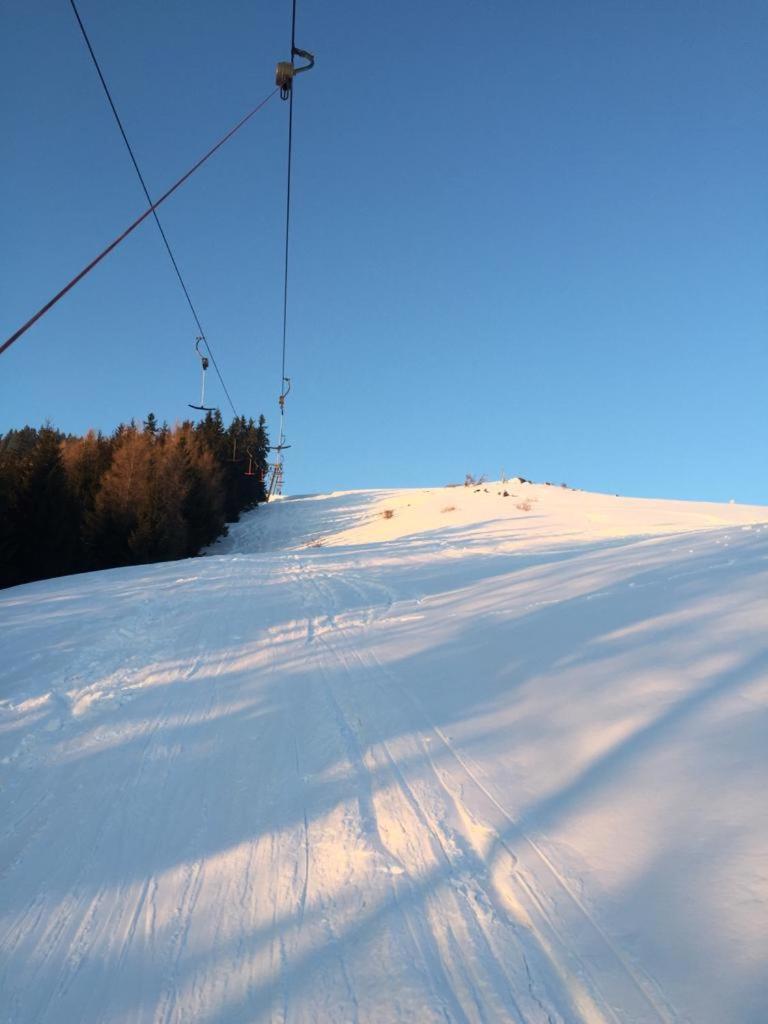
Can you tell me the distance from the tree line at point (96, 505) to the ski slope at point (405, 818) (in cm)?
1375

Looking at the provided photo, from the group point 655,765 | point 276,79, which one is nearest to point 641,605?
point 655,765

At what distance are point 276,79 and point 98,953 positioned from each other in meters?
8.14

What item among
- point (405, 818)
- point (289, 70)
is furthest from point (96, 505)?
point (405, 818)

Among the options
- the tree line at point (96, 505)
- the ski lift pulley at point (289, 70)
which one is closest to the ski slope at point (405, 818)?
the ski lift pulley at point (289, 70)

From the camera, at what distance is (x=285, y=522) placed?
38.2 m

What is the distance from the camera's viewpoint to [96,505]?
22281 mm

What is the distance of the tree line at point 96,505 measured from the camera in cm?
1947

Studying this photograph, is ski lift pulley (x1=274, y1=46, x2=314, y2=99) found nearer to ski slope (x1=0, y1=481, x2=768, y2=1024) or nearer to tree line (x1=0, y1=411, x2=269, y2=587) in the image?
ski slope (x1=0, y1=481, x2=768, y2=1024)

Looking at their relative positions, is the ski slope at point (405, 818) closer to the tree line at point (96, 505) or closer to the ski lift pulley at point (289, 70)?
the ski lift pulley at point (289, 70)

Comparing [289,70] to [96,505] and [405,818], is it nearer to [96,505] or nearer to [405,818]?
[405,818]

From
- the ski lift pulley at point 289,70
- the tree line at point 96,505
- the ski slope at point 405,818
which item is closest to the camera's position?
the ski slope at point 405,818

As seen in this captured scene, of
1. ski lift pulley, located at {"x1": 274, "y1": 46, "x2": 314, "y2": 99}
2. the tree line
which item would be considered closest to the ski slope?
ski lift pulley, located at {"x1": 274, "y1": 46, "x2": 314, "y2": 99}

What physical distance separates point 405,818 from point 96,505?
72.8 ft

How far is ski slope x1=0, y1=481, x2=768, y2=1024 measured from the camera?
2.28m
